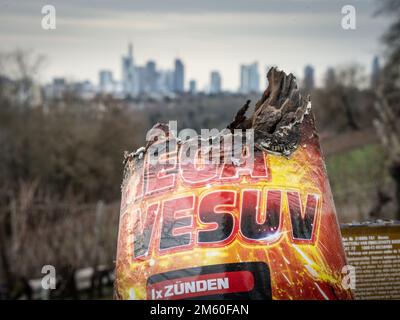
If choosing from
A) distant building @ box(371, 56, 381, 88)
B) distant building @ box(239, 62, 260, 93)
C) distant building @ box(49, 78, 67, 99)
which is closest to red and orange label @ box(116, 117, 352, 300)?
distant building @ box(239, 62, 260, 93)

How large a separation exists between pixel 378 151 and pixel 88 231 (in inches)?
506

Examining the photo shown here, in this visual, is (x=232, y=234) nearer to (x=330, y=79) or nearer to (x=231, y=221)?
(x=231, y=221)

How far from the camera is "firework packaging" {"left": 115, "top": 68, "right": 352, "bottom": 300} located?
10.4ft

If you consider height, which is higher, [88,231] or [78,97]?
[78,97]

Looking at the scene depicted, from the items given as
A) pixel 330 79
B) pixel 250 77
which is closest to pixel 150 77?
pixel 250 77

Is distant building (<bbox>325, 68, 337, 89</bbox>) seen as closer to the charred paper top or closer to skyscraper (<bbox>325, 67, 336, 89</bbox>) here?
skyscraper (<bbox>325, 67, 336, 89</bbox>)

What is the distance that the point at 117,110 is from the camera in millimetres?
27531

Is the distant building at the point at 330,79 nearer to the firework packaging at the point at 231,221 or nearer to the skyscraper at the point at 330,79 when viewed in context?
the skyscraper at the point at 330,79

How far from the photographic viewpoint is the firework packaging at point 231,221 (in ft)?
10.4

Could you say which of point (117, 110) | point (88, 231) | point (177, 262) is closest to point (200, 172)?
point (177, 262)

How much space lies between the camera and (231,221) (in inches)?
125

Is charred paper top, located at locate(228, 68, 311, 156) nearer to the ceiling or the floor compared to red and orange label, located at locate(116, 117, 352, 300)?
nearer to the ceiling
